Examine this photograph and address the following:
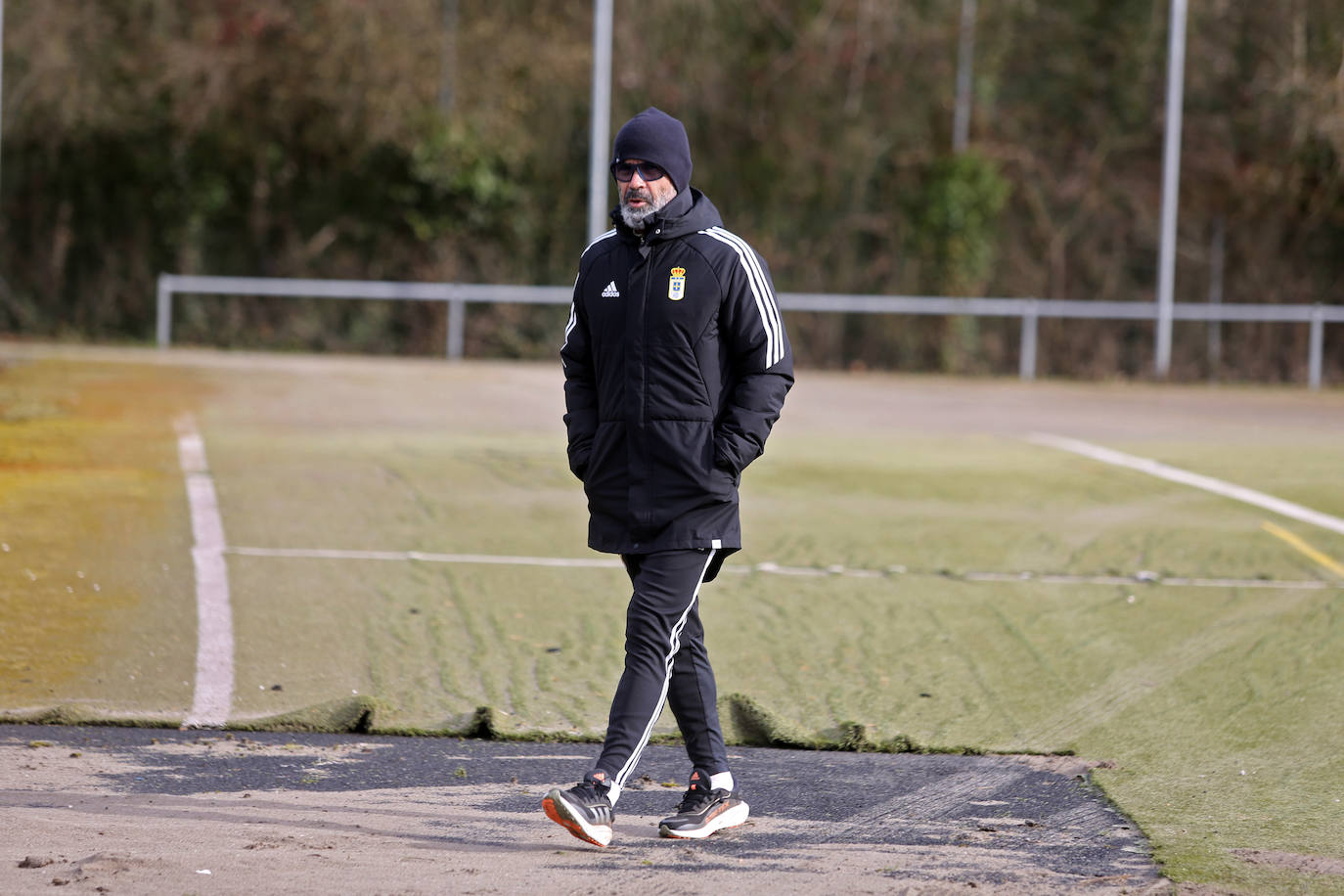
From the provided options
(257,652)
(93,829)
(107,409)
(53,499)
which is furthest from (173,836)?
(107,409)

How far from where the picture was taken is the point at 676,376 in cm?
483

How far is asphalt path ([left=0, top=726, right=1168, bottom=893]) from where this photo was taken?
15.1 feet

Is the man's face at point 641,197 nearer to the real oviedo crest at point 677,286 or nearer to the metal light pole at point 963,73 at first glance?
the real oviedo crest at point 677,286

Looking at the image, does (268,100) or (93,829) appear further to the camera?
(268,100)

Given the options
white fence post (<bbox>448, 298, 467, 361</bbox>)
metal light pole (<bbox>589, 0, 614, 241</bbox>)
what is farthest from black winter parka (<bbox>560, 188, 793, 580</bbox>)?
white fence post (<bbox>448, 298, 467, 361</bbox>)

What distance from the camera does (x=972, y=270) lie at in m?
28.4

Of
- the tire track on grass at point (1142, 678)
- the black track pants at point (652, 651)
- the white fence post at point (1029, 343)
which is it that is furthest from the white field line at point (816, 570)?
the white fence post at point (1029, 343)

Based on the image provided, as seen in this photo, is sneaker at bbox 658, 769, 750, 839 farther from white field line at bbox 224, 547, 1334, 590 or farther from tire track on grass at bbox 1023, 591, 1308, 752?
white field line at bbox 224, 547, 1334, 590

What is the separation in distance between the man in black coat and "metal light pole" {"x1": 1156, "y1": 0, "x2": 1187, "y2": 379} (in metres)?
23.4

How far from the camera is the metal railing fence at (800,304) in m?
27.1

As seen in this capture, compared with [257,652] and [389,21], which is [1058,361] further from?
[257,652]

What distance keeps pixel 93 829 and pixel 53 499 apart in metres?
6.30

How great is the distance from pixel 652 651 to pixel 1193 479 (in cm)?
934

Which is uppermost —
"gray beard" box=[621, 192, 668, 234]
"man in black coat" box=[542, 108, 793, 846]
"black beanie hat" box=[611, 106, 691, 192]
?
"black beanie hat" box=[611, 106, 691, 192]
